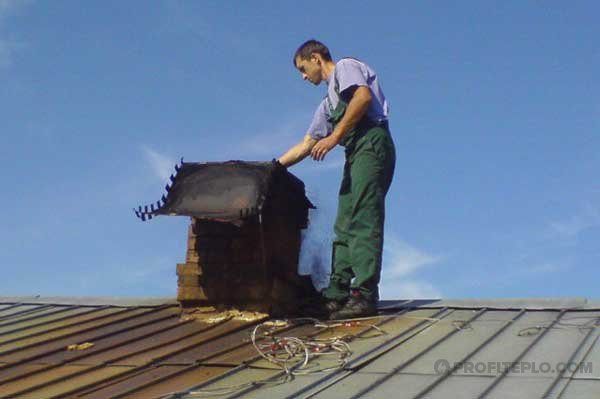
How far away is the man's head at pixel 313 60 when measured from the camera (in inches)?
231

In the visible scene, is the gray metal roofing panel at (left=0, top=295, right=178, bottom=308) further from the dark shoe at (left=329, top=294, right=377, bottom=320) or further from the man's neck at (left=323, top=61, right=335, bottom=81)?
the man's neck at (left=323, top=61, right=335, bottom=81)

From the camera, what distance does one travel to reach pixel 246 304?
19.0ft

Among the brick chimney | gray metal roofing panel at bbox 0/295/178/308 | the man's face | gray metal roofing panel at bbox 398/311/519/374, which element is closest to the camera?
gray metal roofing panel at bbox 398/311/519/374

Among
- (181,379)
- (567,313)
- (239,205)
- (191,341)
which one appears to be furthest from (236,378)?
(567,313)

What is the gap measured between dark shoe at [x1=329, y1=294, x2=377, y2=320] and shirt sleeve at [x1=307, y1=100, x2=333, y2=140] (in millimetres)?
1221

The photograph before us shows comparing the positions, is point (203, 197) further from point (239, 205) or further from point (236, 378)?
point (236, 378)

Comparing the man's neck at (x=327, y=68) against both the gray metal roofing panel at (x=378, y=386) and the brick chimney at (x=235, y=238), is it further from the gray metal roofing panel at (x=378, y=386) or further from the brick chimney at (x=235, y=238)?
the gray metal roofing panel at (x=378, y=386)

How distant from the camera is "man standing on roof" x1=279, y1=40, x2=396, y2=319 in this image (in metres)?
5.52

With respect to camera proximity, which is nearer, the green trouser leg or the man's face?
the green trouser leg

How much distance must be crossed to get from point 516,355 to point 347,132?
1888 millimetres

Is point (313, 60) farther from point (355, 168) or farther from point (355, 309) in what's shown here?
point (355, 309)

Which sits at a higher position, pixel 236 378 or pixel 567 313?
pixel 567 313

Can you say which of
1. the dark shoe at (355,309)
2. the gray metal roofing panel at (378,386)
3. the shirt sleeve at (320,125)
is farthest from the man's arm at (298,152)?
the gray metal roofing panel at (378,386)

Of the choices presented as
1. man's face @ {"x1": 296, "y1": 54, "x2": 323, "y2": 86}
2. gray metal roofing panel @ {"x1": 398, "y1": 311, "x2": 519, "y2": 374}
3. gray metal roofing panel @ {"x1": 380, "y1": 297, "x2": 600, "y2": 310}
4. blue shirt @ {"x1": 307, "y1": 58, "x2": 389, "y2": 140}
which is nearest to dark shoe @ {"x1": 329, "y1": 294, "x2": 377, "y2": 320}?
gray metal roofing panel @ {"x1": 380, "y1": 297, "x2": 600, "y2": 310}
